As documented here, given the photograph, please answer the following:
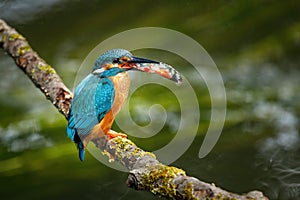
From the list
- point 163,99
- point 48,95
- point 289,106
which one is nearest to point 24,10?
point 163,99

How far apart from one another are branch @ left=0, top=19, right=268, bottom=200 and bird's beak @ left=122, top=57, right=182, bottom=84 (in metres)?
0.13

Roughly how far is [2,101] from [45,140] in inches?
11.6

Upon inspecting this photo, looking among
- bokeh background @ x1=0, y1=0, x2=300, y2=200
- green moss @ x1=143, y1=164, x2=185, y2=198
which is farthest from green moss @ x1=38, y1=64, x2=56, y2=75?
bokeh background @ x1=0, y1=0, x2=300, y2=200

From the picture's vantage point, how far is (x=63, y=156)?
1.74 metres

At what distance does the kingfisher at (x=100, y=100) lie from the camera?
40.7 inches

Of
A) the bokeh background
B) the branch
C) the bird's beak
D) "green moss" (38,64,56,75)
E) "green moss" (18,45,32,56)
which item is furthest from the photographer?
the bokeh background

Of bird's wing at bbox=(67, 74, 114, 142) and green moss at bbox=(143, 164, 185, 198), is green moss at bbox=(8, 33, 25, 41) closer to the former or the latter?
bird's wing at bbox=(67, 74, 114, 142)

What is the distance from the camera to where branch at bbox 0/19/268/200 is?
764 mm

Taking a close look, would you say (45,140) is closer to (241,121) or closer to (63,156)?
(63,156)

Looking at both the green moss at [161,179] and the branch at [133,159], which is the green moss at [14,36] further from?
the green moss at [161,179]

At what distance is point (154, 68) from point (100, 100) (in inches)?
5.1

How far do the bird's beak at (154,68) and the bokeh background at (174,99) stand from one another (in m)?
0.76

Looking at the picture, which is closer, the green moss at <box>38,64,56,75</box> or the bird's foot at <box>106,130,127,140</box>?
the bird's foot at <box>106,130,127,140</box>

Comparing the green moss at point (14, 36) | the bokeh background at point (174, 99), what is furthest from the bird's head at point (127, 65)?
the bokeh background at point (174, 99)
